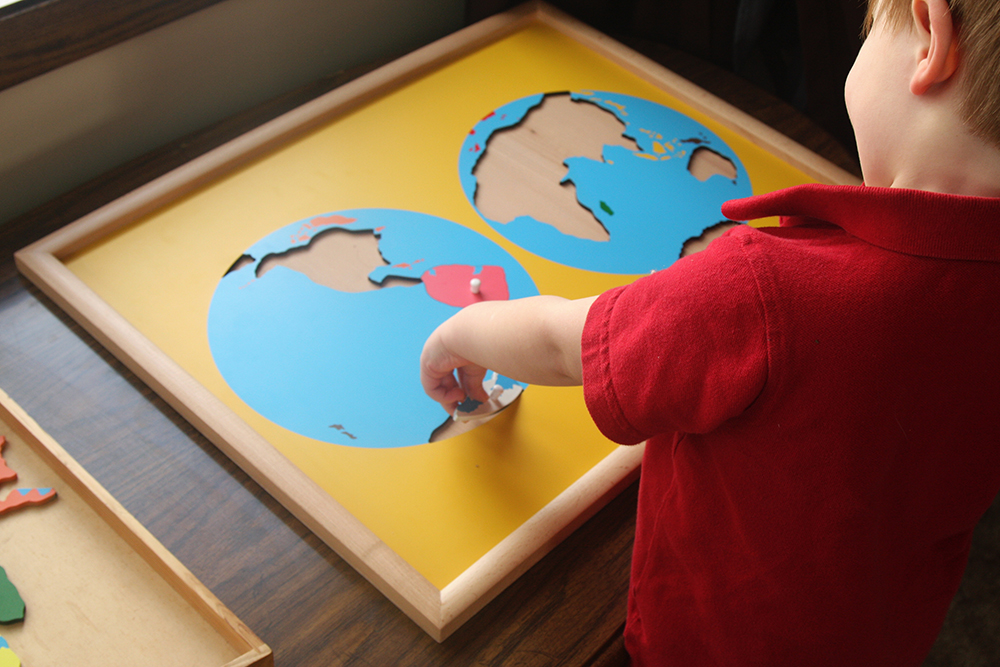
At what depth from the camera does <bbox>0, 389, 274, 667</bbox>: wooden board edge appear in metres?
0.51

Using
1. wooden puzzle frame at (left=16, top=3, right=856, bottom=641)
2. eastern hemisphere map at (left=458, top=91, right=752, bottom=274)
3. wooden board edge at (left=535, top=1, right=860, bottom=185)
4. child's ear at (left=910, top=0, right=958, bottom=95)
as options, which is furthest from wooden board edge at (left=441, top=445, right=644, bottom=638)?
wooden board edge at (left=535, top=1, right=860, bottom=185)

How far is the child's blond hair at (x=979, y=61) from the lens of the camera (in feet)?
1.07

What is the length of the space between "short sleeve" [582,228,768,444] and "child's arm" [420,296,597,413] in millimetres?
41

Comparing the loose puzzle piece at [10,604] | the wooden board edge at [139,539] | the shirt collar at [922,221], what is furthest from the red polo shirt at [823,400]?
the loose puzzle piece at [10,604]

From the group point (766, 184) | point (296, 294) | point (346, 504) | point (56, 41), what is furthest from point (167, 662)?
point (766, 184)

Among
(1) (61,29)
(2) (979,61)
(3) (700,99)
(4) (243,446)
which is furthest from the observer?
(3) (700,99)

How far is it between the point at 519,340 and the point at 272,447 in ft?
0.81

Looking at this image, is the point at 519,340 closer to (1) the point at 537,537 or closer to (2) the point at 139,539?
(1) the point at 537,537

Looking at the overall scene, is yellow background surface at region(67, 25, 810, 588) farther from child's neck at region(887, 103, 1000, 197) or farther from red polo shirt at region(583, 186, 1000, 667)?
child's neck at region(887, 103, 1000, 197)

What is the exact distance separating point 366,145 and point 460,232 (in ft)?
0.58

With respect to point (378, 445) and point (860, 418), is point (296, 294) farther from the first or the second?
point (860, 418)

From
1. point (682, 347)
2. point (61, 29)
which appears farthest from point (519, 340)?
point (61, 29)

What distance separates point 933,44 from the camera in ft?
1.13

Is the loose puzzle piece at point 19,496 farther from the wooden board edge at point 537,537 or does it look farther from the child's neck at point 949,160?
the child's neck at point 949,160
